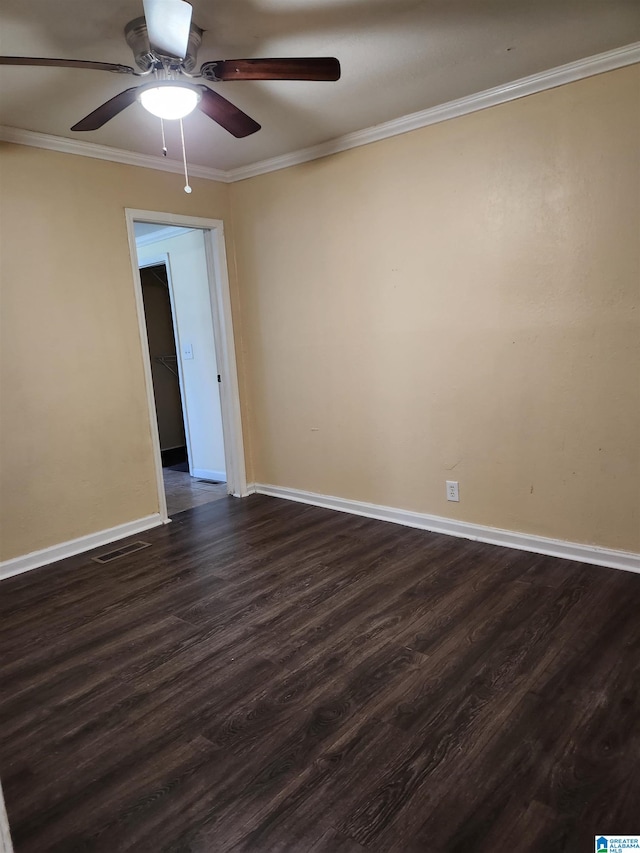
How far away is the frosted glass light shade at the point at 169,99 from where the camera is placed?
6.65 ft

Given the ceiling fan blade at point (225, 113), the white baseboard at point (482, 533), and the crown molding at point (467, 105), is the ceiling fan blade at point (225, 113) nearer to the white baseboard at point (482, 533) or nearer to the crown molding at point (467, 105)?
the crown molding at point (467, 105)

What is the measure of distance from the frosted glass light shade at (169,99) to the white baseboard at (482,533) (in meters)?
2.59

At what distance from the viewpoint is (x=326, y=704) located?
77.2 inches

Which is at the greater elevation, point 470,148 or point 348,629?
point 470,148

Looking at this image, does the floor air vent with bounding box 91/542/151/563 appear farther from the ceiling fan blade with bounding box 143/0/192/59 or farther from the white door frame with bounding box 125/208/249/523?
the ceiling fan blade with bounding box 143/0/192/59

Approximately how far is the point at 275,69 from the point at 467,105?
1.47 meters

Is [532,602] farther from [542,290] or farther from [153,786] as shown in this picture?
[153,786]

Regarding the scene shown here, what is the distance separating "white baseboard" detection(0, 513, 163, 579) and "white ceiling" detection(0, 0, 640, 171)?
243cm

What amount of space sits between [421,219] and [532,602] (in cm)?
219

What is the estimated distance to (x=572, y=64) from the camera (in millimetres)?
2568

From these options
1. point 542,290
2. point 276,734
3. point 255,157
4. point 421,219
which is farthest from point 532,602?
point 255,157

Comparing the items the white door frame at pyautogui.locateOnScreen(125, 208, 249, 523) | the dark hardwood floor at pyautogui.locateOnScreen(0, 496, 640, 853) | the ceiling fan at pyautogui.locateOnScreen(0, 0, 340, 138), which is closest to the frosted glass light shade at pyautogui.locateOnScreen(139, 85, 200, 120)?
the ceiling fan at pyautogui.locateOnScreen(0, 0, 340, 138)
